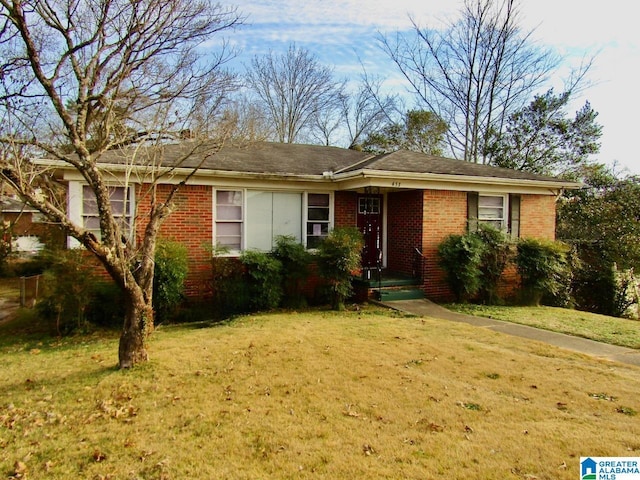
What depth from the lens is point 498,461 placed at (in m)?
3.50

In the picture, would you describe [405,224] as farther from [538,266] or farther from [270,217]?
[270,217]

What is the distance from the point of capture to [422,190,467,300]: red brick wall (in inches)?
458

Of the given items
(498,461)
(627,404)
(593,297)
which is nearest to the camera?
(498,461)

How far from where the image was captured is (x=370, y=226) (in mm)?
12953

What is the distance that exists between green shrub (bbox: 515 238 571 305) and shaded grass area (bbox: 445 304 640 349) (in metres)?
0.56

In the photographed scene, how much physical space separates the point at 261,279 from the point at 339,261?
1809 millimetres

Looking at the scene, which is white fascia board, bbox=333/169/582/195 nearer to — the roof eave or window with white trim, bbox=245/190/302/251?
the roof eave

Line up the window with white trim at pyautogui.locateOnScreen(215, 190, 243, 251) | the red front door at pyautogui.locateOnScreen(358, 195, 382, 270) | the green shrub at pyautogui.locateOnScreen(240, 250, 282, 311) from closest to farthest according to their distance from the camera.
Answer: the green shrub at pyautogui.locateOnScreen(240, 250, 282, 311) < the window with white trim at pyautogui.locateOnScreen(215, 190, 243, 251) < the red front door at pyautogui.locateOnScreen(358, 195, 382, 270)

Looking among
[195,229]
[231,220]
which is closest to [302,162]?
[231,220]

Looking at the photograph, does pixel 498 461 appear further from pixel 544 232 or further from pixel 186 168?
pixel 544 232

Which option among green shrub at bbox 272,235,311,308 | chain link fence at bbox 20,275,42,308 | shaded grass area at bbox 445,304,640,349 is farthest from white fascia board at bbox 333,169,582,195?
chain link fence at bbox 20,275,42,308

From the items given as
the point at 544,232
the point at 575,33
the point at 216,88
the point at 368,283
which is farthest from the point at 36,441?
the point at 575,33

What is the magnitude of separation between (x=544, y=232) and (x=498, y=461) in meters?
11.5

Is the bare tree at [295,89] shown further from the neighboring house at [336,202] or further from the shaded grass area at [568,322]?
the shaded grass area at [568,322]
